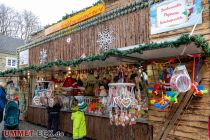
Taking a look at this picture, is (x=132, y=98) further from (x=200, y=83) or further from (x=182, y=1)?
(x=182, y=1)

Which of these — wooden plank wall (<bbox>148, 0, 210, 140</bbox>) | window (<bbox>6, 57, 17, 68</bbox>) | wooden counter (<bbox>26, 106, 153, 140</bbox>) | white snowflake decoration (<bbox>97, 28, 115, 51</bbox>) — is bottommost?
wooden counter (<bbox>26, 106, 153, 140</bbox>)

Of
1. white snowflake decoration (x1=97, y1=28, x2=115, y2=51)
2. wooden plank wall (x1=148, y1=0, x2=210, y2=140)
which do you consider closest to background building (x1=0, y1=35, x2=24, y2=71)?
white snowflake decoration (x1=97, y1=28, x2=115, y2=51)

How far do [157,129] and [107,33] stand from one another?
11.6ft

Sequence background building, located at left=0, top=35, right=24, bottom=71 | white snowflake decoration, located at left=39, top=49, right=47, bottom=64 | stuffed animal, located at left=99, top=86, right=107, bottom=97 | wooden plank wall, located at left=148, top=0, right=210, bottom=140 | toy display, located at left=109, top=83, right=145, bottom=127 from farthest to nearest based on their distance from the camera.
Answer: background building, located at left=0, top=35, right=24, bottom=71, white snowflake decoration, located at left=39, top=49, right=47, bottom=64, stuffed animal, located at left=99, top=86, right=107, bottom=97, toy display, located at left=109, top=83, right=145, bottom=127, wooden plank wall, located at left=148, top=0, right=210, bottom=140

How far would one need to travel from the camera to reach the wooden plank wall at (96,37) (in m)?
7.04

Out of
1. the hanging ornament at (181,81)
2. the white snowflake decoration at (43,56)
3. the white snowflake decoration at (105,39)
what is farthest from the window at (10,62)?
the hanging ornament at (181,81)

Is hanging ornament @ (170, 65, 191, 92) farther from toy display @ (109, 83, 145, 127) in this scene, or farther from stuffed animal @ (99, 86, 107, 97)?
stuffed animal @ (99, 86, 107, 97)

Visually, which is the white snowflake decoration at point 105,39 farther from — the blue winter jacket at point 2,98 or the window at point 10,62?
the window at point 10,62

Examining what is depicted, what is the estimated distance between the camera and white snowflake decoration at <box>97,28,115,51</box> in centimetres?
803

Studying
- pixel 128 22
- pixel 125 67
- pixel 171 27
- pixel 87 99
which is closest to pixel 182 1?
pixel 171 27

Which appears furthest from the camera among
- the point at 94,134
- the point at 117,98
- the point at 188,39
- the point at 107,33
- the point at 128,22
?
the point at 94,134

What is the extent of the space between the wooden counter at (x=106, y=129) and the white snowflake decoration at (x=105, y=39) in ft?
8.01

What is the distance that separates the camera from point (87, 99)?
926 cm

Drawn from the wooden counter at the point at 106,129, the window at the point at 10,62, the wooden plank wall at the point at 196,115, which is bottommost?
the wooden counter at the point at 106,129
